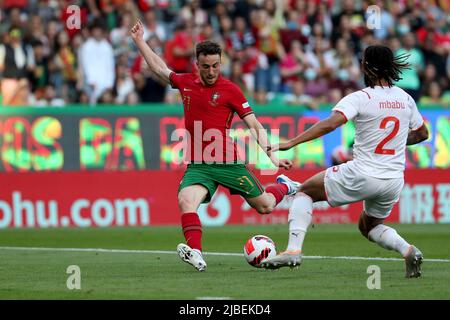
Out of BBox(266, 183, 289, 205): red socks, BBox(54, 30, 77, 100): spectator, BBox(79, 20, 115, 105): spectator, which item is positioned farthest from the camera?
BBox(54, 30, 77, 100): spectator

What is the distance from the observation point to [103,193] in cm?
2166

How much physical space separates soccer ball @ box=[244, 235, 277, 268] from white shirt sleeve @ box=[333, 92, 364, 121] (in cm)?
176

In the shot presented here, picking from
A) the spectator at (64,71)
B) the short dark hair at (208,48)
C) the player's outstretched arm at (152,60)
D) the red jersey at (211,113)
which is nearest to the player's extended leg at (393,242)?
the red jersey at (211,113)

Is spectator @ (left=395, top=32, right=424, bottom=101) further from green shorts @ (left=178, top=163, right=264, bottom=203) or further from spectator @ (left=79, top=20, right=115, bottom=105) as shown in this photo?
green shorts @ (left=178, top=163, right=264, bottom=203)

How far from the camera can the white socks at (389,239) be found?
1153cm

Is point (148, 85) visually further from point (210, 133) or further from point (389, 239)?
point (389, 239)

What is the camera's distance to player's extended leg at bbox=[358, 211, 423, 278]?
36.9 ft

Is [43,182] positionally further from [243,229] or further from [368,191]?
[368,191]

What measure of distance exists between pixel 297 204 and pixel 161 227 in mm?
9956

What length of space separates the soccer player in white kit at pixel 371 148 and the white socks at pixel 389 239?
0.05ft

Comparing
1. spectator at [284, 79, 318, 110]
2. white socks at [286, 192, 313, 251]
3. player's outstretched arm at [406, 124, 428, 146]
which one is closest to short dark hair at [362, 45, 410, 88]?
player's outstretched arm at [406, 124, 428, 146]

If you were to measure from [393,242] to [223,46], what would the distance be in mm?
14377
